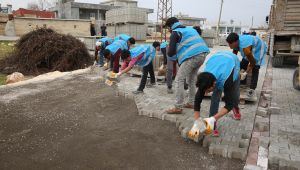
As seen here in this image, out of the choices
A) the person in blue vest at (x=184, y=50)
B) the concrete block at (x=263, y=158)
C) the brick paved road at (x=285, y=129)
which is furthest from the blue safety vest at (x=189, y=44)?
the concrete block at (x=263, y=158)

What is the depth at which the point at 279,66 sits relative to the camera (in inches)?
420

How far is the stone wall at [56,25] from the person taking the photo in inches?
874

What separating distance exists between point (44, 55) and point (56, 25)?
13922mm

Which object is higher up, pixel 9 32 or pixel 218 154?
pixel 9 32

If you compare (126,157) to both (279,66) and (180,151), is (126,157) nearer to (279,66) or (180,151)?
(180,151)

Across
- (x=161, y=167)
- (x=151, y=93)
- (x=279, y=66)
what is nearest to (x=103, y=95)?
(x=151, y=93)

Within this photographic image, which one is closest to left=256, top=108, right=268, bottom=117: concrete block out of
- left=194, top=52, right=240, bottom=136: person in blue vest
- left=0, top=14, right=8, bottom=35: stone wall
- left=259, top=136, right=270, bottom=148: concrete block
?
left=259, top=136, right=270, bottom=148: concrete block

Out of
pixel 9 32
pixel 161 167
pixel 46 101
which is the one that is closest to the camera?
pixel 161 167

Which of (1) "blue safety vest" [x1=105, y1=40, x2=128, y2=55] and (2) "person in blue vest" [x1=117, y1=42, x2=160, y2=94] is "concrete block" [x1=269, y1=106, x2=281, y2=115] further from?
(1) "blue safety vest" [x1=105, y1=40, x2=128, y2=55]

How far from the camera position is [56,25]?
76.7 feet

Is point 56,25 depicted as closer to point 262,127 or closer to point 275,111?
point 275,111

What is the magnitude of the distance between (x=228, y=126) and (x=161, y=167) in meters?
1.52

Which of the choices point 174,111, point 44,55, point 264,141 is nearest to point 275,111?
point 264,141

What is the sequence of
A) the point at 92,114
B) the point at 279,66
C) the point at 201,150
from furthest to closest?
the point at 279,66 → the point at 92,114 → the point at 201,150
